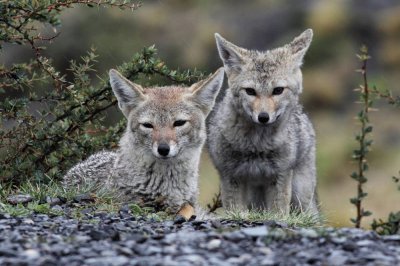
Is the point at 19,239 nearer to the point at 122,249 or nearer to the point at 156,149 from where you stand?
the point at 122,249

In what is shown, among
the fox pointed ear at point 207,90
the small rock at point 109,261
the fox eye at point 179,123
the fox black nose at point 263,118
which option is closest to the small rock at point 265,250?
the small rock at point 109,261

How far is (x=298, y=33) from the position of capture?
737 inches

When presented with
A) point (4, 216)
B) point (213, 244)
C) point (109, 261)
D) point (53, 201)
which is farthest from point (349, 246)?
point (53, 201)

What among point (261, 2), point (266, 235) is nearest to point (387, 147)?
point (261, 2)

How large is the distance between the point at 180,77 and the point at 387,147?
308 inches

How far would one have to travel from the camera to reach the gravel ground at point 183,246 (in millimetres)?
4703

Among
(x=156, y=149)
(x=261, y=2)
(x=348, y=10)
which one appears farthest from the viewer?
(x=261, y=2)

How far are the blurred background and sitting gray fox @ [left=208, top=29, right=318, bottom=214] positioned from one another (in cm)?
618

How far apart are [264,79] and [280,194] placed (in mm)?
1121

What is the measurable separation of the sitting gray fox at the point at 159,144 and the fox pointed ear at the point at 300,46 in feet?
3.90

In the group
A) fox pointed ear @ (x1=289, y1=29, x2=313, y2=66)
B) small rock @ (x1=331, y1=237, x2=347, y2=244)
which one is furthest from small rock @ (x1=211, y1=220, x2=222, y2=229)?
fox pointed ear @ (x1=289, y1=29, x2=313, y2=66)

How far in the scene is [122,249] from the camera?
487cm

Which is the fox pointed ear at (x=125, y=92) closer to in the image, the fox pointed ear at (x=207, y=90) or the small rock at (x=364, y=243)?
the fox pointed ear at (x=207, y=90)

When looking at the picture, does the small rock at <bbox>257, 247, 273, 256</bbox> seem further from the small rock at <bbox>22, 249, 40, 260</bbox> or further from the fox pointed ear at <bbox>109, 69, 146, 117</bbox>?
the fox pointed ear at <bbox>109, 69, 146, 117</bbox>
